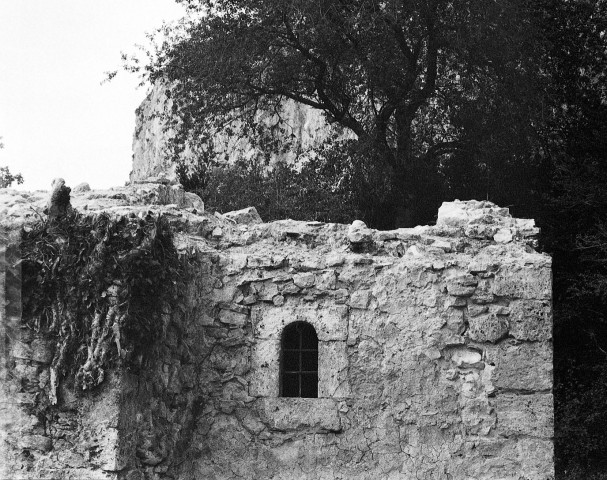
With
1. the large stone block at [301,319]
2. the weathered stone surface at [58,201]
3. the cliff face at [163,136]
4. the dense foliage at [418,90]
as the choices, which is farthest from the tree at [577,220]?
the weathered stone surface at [58,201]

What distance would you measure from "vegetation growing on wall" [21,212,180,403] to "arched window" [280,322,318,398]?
5.10 ft

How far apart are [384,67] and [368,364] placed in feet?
32.8

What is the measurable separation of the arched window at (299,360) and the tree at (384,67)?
27.7 feet

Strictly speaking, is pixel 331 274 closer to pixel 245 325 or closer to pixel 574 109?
pixel 245 325

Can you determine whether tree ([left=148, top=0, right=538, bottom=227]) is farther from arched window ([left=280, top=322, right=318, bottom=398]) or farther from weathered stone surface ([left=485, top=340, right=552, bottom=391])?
weathered stone surface ([left=485, top=340, right=552, bottom=391])

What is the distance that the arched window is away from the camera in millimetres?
9672

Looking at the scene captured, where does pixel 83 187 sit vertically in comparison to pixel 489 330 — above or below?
above

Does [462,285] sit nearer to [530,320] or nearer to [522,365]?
[530,320]

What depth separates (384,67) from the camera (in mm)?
18391

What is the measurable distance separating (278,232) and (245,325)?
100 cm

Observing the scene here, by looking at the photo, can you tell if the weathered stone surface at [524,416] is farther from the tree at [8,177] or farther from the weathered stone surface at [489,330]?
the tree at [8,177]

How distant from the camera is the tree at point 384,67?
59.1ft

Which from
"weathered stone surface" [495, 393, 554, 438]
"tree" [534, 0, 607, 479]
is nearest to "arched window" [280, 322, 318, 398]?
"weathered stone surface" [495, 393, 554, 438]

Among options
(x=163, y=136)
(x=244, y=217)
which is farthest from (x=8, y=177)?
(x=244, y=217)
